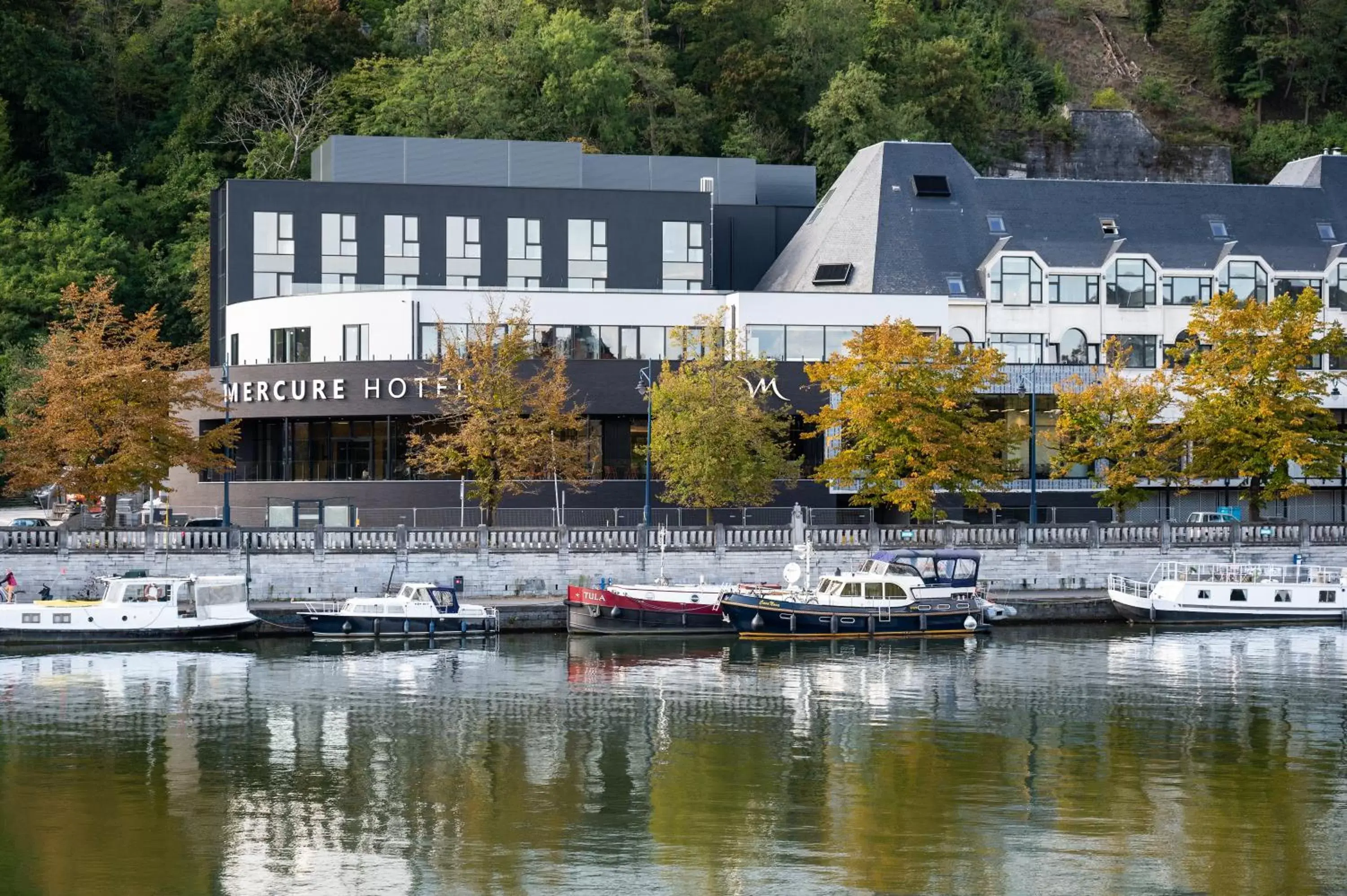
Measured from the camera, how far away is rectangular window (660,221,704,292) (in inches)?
3944

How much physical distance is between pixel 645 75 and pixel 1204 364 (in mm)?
56031

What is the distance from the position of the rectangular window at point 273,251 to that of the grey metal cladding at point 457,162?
9.33 metres

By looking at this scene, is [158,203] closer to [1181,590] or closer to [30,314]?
[30,314]

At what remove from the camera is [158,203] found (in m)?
126

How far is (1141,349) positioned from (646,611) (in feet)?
130

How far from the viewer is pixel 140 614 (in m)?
64.6

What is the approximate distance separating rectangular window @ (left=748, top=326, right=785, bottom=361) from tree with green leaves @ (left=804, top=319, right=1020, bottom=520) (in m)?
8.76

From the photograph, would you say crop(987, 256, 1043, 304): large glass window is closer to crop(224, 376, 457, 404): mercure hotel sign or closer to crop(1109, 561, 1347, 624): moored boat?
crop(1109, 561, 1347, 624): moored boat

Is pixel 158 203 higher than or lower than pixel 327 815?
higher

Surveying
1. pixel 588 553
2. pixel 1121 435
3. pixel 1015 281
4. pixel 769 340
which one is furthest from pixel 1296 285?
pixel 588 553

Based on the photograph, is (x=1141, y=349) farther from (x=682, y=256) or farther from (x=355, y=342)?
(x=355, y=342)

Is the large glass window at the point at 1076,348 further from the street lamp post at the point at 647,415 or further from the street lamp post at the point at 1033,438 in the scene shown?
the street lamp post at the point at 647,415

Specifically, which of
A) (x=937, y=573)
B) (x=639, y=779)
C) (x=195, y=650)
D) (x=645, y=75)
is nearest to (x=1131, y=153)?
(x=645, y=75)

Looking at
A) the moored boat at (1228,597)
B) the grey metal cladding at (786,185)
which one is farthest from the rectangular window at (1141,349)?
the grey metal cladding at (786,185)
